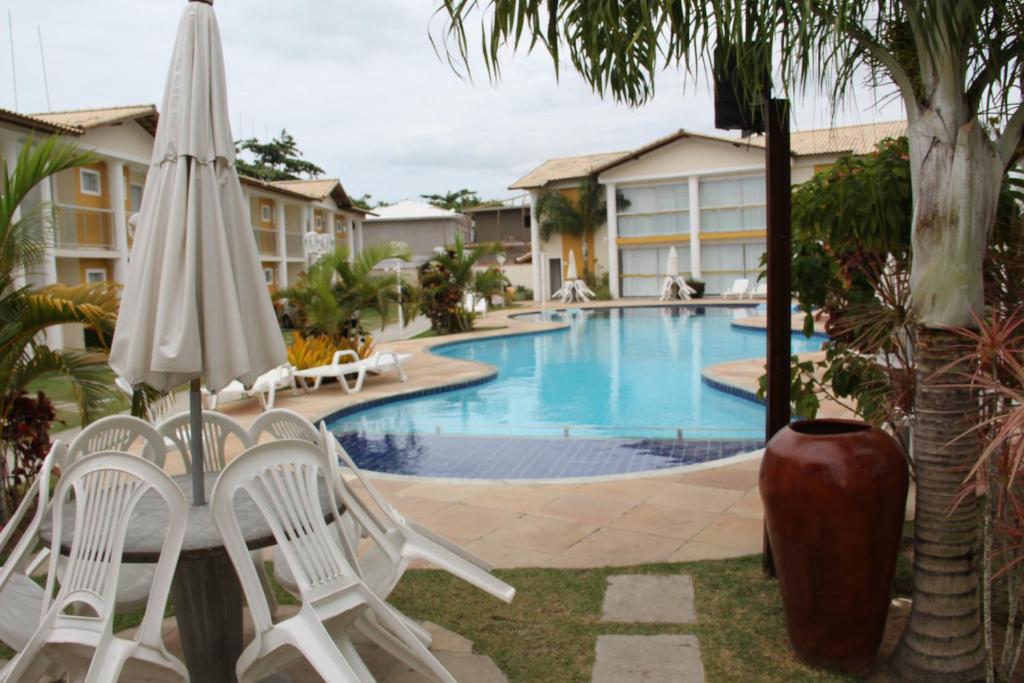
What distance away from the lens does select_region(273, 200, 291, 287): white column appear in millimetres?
29734

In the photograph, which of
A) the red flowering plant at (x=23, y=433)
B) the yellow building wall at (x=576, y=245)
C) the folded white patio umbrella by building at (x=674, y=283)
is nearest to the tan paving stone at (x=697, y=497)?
the red flowering plant at (x=23, y=433)

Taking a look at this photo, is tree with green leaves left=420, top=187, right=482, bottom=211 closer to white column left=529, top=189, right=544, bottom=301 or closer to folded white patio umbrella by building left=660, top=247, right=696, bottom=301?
white column left=529, top=189, right=544, bottom=301

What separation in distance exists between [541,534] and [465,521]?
59 cm

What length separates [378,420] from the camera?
34.0ft

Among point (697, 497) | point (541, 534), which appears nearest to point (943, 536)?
point (541, 534)

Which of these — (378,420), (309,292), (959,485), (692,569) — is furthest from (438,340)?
(959,485)

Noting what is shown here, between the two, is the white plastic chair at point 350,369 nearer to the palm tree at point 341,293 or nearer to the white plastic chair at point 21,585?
the palm tree at point 341,293

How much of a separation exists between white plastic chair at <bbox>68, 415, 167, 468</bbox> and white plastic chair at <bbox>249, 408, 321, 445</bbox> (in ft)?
1.51

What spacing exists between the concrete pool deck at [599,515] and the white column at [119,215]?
663 inches

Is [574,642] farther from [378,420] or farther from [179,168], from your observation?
[378,420]

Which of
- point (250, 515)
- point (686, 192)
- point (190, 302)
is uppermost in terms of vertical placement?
point (686, 192)

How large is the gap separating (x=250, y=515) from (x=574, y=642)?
1480 millimetres

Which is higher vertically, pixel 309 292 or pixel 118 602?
pixel 309 292

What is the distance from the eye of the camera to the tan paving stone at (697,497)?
5.47 metres
